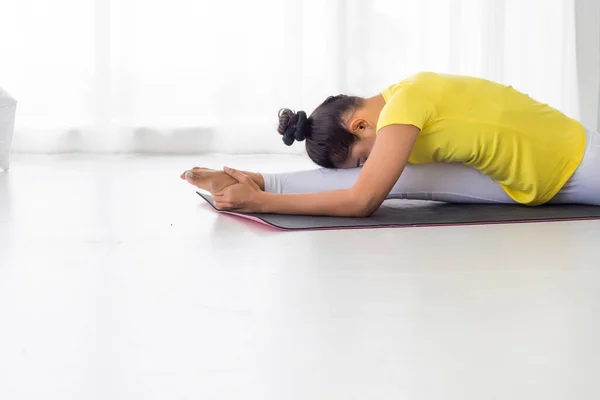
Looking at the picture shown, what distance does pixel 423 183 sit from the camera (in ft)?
7.60

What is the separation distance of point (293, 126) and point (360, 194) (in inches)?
10.8

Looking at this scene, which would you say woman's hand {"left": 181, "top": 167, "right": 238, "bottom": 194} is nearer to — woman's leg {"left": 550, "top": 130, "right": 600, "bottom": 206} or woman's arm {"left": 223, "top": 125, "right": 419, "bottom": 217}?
woman's arm {"left": 223, "top": 125, "right": 419, "bottom": 217}

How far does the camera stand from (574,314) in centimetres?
126

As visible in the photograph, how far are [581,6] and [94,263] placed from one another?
12.5 ft

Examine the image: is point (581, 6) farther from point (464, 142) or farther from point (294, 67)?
point (464, 142)

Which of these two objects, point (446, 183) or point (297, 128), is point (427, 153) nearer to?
point (446, 183)

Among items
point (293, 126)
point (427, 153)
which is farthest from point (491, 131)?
point (293, 126)

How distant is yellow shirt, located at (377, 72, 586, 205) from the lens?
208cm

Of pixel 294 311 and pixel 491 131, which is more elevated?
pixel 491 131

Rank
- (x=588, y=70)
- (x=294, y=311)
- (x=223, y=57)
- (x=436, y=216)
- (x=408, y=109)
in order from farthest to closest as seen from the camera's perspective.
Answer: (x=588, y=70), (x=223, y=57), (x=436, y=216), (x=408, y=109), (x=294, y=311)

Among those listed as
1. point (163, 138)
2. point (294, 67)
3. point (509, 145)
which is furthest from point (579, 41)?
point (509, 145)

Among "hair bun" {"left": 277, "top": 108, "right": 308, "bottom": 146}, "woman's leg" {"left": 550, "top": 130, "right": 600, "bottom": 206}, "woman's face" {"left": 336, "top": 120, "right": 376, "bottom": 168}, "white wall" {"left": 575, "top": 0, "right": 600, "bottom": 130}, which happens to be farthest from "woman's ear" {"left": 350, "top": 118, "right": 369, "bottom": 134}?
"white wall" {"left": 575, "top": 0, "right": 600, "bottom": 130}

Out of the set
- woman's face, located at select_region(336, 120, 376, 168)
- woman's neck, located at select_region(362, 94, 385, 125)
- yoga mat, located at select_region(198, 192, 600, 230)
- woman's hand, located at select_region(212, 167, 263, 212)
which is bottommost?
yoga mat, located at select_region(198, 192, 600, 230)

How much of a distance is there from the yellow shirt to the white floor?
21cm
